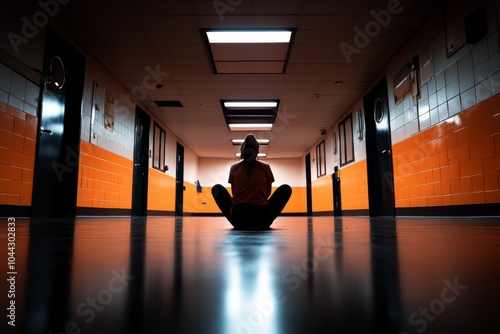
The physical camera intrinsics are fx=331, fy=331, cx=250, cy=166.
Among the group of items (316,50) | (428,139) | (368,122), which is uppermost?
(316,50)

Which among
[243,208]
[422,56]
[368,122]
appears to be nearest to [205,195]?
[368,122]

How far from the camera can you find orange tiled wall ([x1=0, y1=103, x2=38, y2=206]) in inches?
142

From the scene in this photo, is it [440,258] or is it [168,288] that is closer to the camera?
[168,288]

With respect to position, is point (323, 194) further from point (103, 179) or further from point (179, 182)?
point (103, 179)

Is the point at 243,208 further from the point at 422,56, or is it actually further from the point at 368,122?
the point at 368,122

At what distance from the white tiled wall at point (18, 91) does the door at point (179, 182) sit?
7.22 meters

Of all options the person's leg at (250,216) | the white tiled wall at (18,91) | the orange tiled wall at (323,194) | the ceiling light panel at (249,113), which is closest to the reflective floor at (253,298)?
the person's leg at (250,216)

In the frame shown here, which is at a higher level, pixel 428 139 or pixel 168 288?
pixel 428 139

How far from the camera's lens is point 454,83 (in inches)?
161

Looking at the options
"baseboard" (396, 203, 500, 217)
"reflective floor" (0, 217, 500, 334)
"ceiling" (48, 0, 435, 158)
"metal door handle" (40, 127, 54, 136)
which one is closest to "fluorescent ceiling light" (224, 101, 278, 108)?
"ceiling" (48, 0, 435, 158)

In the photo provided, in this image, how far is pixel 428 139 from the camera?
4.70 metres

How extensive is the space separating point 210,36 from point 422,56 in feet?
10.1

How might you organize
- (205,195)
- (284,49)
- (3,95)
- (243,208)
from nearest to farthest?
(243,208), (3,95), (284,49), (205,195)

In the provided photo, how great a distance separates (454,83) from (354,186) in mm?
4133
